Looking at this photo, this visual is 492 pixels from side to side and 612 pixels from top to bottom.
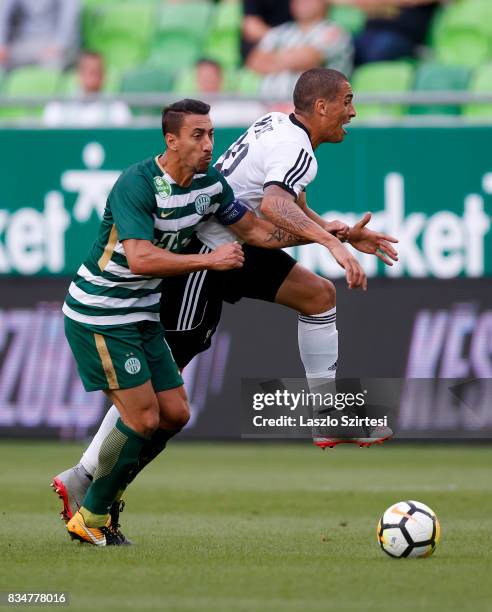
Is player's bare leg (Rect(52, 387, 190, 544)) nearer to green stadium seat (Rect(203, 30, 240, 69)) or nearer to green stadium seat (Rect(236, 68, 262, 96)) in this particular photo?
green stadium seat (Rect(236, 68, 262, 96))

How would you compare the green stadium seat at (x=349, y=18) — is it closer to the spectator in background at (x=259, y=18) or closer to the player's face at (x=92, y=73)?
the spectator in background at (x=259, y=18)

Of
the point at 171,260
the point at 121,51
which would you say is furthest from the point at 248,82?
the point at 171,260

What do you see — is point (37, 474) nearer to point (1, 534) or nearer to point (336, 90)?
point (1, 534)

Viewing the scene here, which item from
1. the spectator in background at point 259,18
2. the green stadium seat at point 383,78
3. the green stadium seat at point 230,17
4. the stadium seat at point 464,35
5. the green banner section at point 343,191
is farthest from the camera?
the green stadium seat at point 230,17

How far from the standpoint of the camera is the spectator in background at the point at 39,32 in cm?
1816

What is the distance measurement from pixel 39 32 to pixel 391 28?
4.57 meters

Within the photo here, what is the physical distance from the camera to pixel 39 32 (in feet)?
60.0

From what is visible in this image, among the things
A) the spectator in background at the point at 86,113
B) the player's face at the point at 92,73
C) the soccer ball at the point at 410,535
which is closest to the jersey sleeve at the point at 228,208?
the soccer ball at the point at 410,535

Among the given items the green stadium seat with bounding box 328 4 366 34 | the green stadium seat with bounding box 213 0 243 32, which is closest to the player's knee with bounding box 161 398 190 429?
the green stadium seat with bounding box 328 4 366 34

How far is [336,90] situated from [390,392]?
287cm

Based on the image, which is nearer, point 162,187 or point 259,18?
point 162,187

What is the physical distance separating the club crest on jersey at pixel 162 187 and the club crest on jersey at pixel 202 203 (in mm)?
233

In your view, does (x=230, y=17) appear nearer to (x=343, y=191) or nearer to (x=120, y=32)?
(x=120, y=32)

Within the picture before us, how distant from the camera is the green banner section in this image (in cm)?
1411
